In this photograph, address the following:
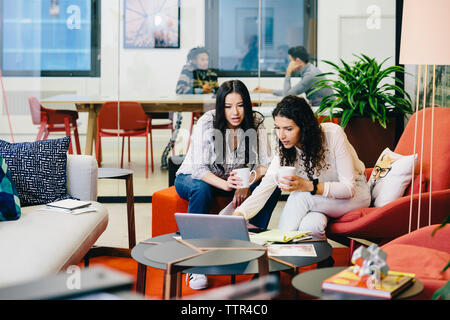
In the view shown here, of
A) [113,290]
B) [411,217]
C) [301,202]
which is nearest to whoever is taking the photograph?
[113,290]

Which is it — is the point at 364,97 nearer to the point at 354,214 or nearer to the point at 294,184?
the point at 354,214

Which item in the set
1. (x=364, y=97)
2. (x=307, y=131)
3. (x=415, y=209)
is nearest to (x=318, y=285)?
(x=415, y=209)

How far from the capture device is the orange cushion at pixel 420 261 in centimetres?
203

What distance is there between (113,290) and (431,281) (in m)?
1.09

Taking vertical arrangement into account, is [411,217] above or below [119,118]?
below

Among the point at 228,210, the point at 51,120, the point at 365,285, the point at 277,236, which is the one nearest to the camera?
the point at 365,285

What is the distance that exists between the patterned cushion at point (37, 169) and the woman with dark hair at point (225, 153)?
71 cm

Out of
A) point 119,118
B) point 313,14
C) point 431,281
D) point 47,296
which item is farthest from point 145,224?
point 47,296

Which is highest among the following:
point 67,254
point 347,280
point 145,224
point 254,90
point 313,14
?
point 313,14

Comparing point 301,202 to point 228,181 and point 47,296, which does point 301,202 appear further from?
point 47,296

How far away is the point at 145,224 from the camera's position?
15.5ft

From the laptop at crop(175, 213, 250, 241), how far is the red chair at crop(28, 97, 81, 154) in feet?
11.5

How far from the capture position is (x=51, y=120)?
5570mm

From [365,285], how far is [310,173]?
1.71 meters
